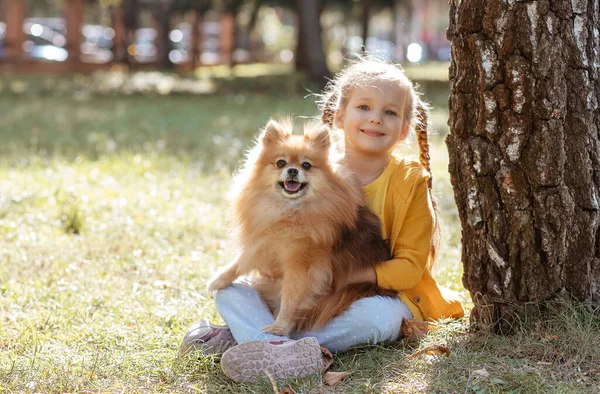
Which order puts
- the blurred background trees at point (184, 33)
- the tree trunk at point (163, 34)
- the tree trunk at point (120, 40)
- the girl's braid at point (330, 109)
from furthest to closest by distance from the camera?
the tree trunk at point (163, 34) < the tree trunk at point (120, 40) < the blurred background trees at point (184, 33) < the girl's braid at point (330, 109)

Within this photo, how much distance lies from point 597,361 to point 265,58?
37.1 meters

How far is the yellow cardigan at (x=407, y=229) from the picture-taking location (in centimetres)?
360

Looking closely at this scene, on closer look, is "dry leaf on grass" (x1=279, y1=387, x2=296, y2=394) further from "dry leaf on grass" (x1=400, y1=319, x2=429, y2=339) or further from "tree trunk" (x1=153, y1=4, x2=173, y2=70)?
"tree trunk" (x1=153, y1=4, x2=173, y2=70)

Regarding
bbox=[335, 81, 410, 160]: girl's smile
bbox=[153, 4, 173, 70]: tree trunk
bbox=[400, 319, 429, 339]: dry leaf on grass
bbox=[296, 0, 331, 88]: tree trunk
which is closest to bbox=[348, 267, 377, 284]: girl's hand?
bbox=[400, 319, 429, 339]: dry leaf on grass

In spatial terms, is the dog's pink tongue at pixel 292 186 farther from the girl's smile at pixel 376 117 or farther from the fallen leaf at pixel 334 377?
the fallen leaf at pixel 334 377

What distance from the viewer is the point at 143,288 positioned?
15.5 feet

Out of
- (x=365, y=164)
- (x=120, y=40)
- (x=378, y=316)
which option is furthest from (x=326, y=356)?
(x=120, y=40)

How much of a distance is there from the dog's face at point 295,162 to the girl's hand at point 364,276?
47cm

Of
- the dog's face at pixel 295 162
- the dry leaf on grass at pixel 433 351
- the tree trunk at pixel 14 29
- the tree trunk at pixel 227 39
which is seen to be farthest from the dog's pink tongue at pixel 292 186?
the tree trunk at pixel 227 39

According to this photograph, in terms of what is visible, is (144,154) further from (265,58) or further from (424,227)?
(265,58)

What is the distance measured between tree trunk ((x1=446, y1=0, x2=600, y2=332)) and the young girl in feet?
0.99

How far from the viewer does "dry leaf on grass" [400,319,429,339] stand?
3.67m

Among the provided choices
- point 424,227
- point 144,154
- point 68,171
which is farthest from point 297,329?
point 144,154

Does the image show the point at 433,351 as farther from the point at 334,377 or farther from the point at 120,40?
the point at 120,40
